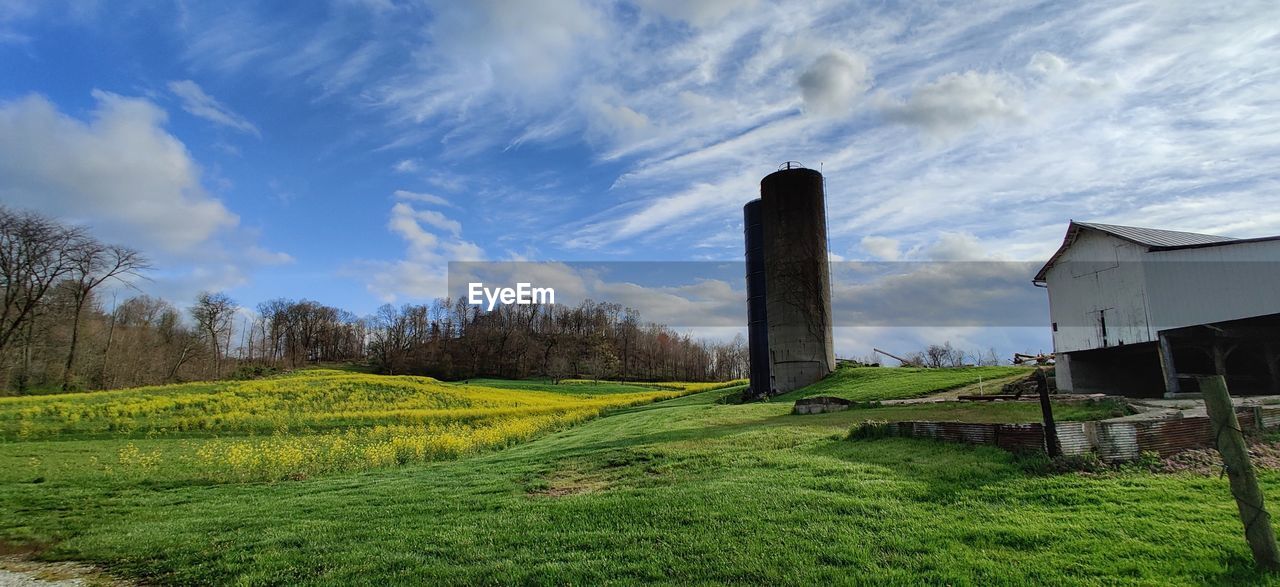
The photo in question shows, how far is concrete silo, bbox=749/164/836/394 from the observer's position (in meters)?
36.2

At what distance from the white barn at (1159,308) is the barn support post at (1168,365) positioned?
0.03 m

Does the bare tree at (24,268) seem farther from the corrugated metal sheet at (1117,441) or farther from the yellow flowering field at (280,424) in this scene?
the corrugated metal sheet at (1117,441)

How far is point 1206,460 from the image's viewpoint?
8547 mm

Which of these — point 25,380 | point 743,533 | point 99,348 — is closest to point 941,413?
point 743,533

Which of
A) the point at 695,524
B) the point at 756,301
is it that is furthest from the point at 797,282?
the point at 695,524

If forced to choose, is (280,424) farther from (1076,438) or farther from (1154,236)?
(1154,236)

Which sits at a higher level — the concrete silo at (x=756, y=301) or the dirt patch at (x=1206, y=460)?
the concrete silo at (x=756, y=301)

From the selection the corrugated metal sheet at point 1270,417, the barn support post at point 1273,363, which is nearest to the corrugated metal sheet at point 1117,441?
the corrugated metal sheet at point 1270,417

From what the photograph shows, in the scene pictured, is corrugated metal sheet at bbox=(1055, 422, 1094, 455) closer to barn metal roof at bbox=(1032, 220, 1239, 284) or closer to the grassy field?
the grassy field

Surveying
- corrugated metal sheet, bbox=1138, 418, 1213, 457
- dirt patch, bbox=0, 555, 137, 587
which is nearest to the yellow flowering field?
dirt patch, bbox=0, 555, 137, 587

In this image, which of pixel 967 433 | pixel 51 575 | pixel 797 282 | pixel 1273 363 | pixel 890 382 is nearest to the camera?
pixel 51 575

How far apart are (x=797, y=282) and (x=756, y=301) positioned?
13.6ft

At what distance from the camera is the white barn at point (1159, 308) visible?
19.1 meters

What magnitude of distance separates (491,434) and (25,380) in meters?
47.6
